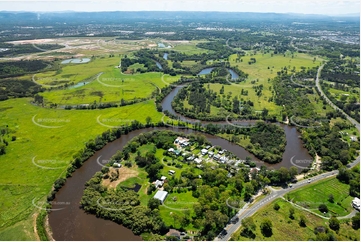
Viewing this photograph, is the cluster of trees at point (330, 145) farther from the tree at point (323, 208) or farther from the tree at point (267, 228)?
the tree at point (267, 228)

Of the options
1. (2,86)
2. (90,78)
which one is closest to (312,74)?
(90,78)

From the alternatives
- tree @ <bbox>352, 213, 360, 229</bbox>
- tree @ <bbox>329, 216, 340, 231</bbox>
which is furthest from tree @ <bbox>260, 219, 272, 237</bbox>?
tree @ <bbox>352, 213, 360, 229</bbox>

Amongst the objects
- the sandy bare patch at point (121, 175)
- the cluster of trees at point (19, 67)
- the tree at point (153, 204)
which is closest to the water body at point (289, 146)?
the tree at point (153, 204)

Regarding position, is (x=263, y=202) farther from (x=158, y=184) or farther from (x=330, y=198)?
(x=158, y=184)

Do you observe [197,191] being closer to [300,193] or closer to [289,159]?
[300,193]

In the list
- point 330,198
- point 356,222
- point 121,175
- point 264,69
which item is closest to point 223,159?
point 330,198

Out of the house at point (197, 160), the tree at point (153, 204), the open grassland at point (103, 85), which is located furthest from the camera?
the open grassland at point (103, 85)
